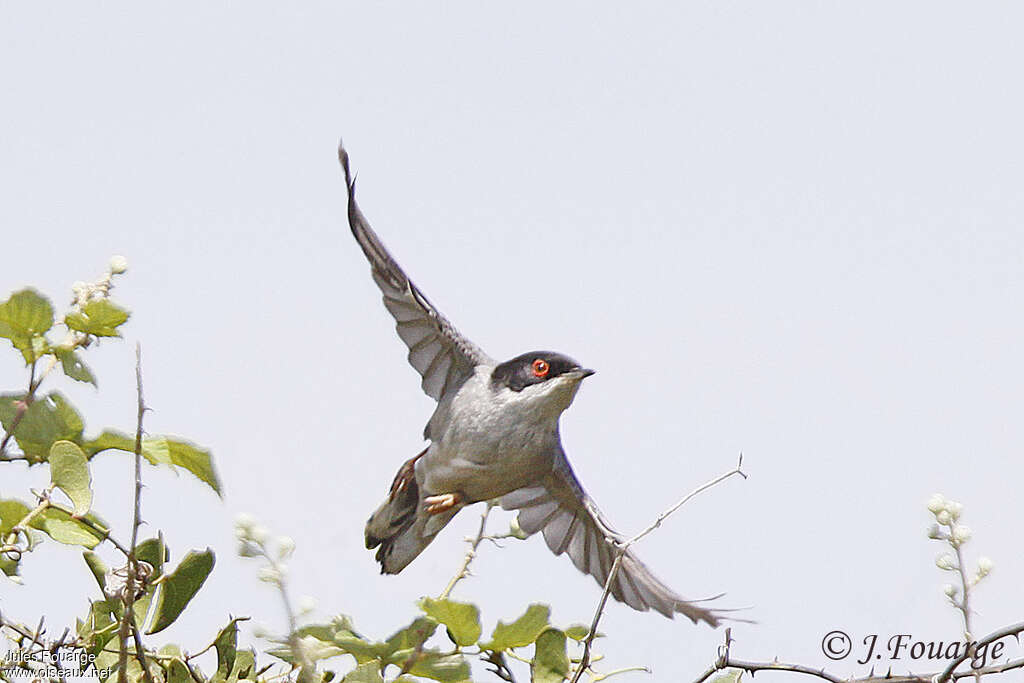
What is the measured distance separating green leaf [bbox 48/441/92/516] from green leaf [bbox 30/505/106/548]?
4cm

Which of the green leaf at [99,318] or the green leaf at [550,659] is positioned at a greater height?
the green leaf at [99,318]

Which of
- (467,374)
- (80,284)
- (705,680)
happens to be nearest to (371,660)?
(705,680)

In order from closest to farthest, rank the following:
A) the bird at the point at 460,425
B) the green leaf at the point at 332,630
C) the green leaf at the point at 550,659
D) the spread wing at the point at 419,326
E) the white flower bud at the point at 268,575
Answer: the white flower bud at the point at 268,575
the green leaf at the point at 332,630
the green leaf at the point at 550,659
the spread wing at the point at 419,326
the bird at the point at 460,425

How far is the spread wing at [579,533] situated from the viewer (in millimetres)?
5605

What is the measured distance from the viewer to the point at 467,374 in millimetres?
5262

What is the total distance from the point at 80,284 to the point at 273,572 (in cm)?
126

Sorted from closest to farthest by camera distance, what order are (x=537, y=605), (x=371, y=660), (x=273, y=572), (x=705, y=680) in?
1. (x=273, y=572)
2. (x=371, y=660)
3. (x=537, y=605)
4. (x=705, y=680)

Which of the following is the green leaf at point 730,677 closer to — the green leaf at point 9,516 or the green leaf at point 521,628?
the green leaf at point 521,628

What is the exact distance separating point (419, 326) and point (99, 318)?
232cm

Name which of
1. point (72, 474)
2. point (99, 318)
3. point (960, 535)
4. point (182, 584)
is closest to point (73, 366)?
point (99, 318)

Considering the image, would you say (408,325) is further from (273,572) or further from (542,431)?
(273,572)

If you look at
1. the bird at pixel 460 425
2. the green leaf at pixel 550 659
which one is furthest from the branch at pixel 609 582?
the bird at pixel 460 425

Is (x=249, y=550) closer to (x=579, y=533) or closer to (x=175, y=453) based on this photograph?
(x=175, y=453)

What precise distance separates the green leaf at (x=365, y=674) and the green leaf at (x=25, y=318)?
3.41ft
